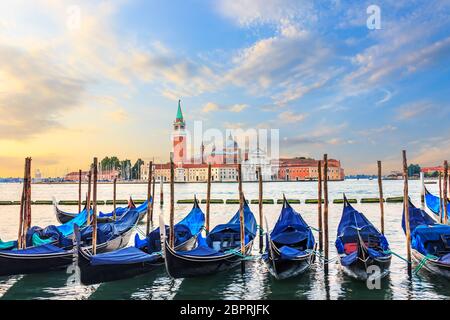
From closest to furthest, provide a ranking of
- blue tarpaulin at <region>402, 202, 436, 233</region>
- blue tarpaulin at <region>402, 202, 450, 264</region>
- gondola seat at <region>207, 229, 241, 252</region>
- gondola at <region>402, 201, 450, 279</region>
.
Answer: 1. gondola at <region>402, 201, 450, 279</region>
2. blue tarpaulin at <region>402, 202, 450, 264</region>
3. gondola seat at <region>207, 229, 241, 252</region>
4. blue tarpaulin at <region>402, 202, 436, 233</region>

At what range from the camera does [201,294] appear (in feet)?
24.9

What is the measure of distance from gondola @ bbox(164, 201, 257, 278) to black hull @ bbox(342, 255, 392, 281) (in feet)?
7.71

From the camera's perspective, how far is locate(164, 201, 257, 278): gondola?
779 centimetres

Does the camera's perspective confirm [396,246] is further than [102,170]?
No

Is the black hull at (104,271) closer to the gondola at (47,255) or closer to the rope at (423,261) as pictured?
the gondola at (47,255)

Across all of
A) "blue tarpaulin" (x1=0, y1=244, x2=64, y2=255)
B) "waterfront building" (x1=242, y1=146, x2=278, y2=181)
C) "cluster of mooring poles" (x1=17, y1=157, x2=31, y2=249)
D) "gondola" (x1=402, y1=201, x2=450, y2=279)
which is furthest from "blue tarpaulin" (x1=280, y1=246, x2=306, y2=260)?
"waterfront building" (x1=242, y1=146, x2=278, y2=181)

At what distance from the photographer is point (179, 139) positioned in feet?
342

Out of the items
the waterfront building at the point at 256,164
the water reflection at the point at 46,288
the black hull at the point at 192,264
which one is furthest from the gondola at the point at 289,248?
the waterfront building at the point at 256,164

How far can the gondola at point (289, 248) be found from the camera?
26.3ft

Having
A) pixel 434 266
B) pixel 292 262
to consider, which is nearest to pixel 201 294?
pixel 292 262

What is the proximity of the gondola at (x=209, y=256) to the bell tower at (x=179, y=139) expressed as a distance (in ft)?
290

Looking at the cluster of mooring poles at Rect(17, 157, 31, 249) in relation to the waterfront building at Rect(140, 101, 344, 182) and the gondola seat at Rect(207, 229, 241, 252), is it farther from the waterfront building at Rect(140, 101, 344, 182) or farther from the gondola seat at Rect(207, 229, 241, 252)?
the waterfront building at Rect(140, 101, 344, 182)

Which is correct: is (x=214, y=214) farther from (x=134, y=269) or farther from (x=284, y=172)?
(x=284, y=172)

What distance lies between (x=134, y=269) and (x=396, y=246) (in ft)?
26.1
